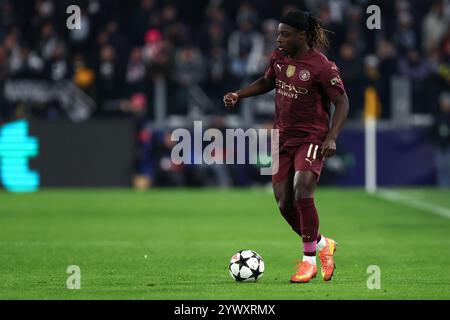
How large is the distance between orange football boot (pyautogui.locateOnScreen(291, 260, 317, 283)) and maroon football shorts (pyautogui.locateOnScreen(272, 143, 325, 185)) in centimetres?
74

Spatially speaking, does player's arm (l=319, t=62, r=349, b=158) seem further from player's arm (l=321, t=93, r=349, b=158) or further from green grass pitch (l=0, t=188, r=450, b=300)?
green grass pitch (l=0, t=188, r=450, b=300)

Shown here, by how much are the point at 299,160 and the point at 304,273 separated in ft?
3.01

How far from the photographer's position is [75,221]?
1730 centimetres

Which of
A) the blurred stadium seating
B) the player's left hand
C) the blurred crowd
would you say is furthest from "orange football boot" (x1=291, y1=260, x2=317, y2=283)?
the blurred crowd

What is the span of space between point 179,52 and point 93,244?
36.1 feet

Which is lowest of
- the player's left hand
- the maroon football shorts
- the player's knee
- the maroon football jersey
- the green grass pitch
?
the green grass pitch

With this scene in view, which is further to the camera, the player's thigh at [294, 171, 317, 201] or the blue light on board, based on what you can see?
the blue light on board

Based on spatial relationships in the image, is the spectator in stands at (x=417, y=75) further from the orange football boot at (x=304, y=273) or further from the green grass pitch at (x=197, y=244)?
the orange football boot at (x=304, y=273)

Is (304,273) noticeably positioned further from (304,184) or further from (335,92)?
(335,92)

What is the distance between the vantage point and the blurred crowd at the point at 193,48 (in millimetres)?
23922

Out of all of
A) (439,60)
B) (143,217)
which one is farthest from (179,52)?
(143,217)

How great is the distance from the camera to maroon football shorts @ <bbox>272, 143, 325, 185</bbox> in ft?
32.9

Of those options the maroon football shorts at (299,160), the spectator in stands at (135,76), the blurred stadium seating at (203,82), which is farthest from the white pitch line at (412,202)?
the maroon football shorts at (299,160)

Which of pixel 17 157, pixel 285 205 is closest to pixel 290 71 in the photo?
pixel 285 205
